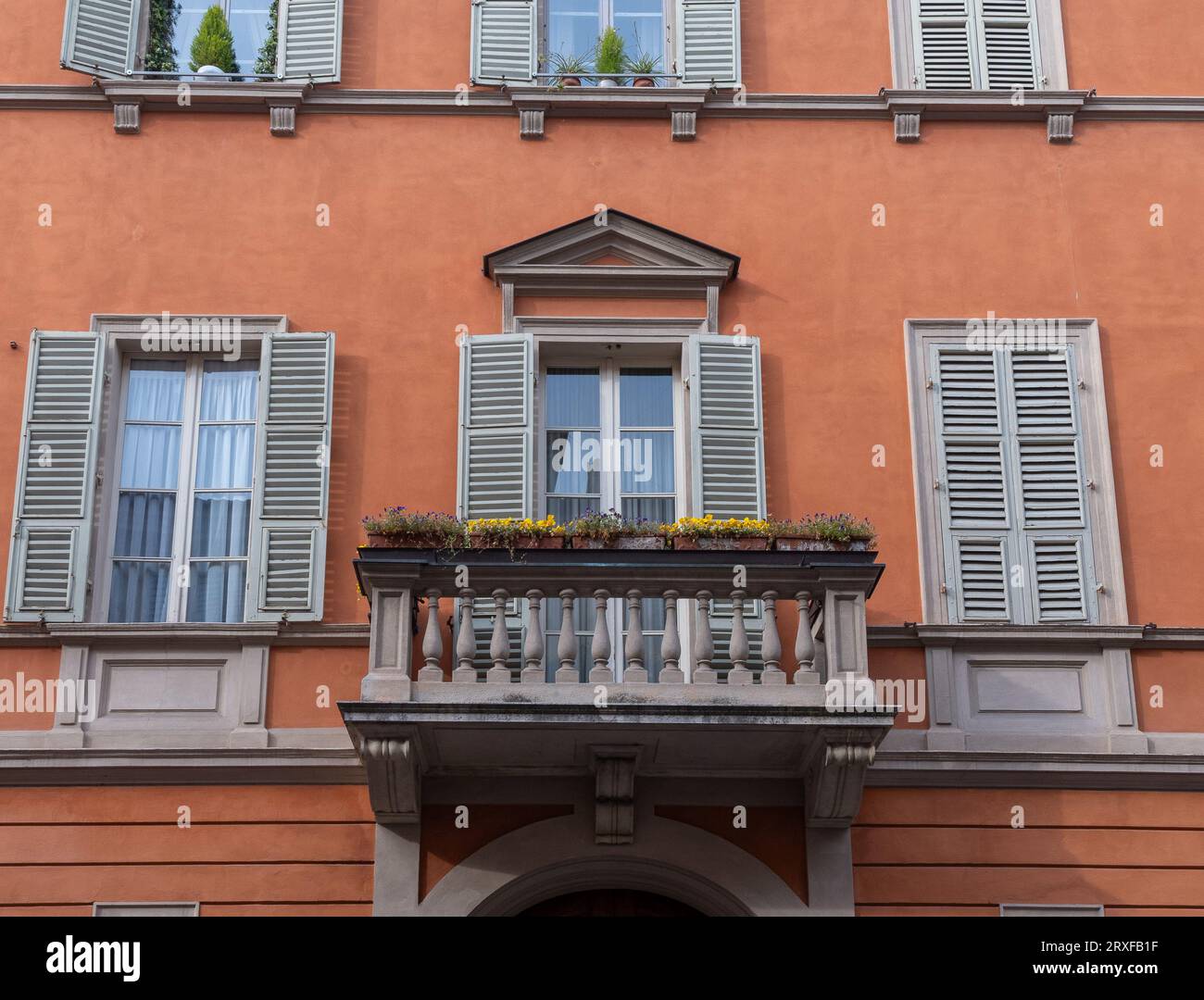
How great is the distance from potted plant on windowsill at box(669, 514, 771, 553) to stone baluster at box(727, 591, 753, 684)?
1.15ft

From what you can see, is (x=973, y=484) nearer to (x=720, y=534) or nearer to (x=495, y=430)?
(x=720, y=534)

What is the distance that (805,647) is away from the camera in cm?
1015

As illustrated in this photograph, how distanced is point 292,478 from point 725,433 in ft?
9.63

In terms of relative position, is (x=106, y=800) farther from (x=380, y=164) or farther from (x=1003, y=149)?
(x=1003, y=149)

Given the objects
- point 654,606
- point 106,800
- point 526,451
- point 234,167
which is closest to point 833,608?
point 654,606

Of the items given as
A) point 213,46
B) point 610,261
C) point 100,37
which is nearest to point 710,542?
point 610,261

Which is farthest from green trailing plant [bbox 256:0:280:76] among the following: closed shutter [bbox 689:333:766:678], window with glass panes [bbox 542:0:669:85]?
closed shutter [bbox 689:333:766:678]

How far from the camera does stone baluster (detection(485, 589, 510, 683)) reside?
32.6 ft

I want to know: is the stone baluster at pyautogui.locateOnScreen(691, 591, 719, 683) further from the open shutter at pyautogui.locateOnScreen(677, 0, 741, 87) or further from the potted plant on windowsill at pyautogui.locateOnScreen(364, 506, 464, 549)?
the open shutter at pyautogui.locateOnScreen(677, 0, 741, 87)

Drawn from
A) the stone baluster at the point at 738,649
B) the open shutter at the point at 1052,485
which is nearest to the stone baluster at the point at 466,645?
the stone baluster at the point at 738,649

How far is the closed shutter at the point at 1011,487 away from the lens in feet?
36.8

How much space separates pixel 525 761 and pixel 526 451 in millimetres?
2183
